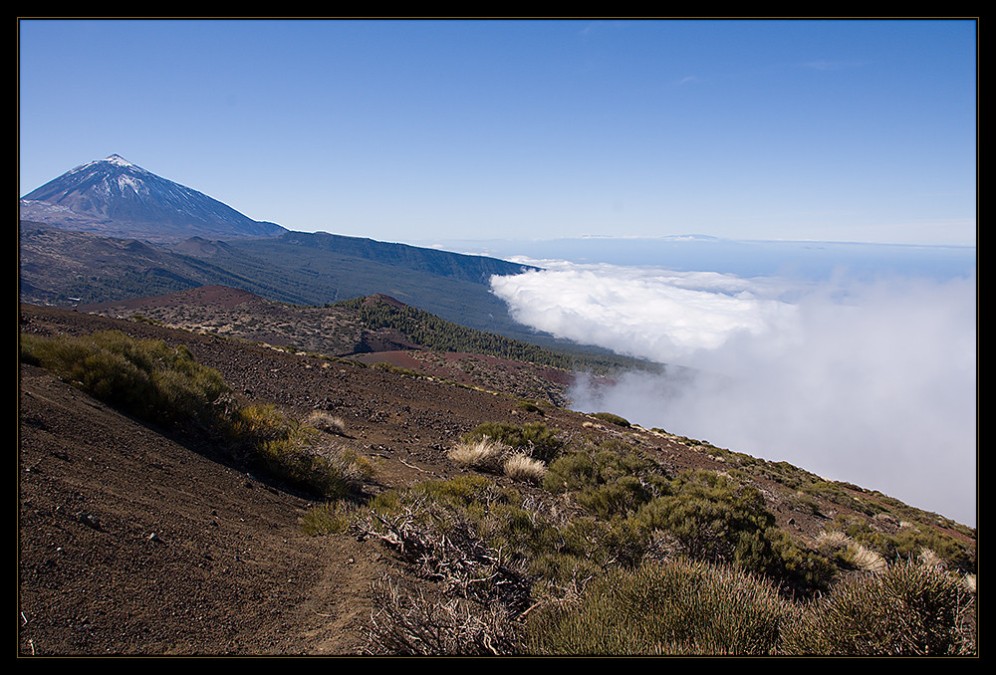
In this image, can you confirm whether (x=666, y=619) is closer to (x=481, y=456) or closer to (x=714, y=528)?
(x=714, y=528)

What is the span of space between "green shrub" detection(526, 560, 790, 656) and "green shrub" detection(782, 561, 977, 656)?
9.4 inches

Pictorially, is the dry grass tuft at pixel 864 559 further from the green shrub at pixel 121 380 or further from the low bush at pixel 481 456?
the green shrub at pixel 121 380

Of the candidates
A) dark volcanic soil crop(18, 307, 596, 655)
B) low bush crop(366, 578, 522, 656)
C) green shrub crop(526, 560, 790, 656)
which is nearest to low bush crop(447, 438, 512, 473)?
dark volcanic soil crop(18, 307, 596, 655)

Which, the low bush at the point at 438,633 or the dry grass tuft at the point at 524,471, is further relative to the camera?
the dry grass tuft at the point at 524,471

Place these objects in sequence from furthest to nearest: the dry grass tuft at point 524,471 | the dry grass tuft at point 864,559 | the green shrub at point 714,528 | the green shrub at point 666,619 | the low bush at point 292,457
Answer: the dry grass tuft at point 524,471 < the dry grass tuft at point 864,559 < the low bush at point 292,457 < the green shrub at point 714,528 < the green shrub at point 666,619

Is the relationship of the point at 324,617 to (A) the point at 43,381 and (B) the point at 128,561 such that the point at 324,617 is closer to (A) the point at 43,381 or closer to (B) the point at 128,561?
(B) the point at 128,561

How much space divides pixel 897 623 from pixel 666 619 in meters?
1.24

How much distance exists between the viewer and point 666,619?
2889 millimetres

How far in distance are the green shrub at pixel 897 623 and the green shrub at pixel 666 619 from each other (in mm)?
238

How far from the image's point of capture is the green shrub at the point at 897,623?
2760mm

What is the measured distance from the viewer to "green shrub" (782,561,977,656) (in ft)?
9.05

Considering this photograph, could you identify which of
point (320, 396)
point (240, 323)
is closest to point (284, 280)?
point (240, 323)

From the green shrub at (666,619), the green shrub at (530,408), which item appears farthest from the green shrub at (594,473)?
the green shrub at (530,408)

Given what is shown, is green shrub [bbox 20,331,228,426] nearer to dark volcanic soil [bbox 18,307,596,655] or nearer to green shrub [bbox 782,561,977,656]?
dark volcanic soil [bbox 18,307,596,655]
